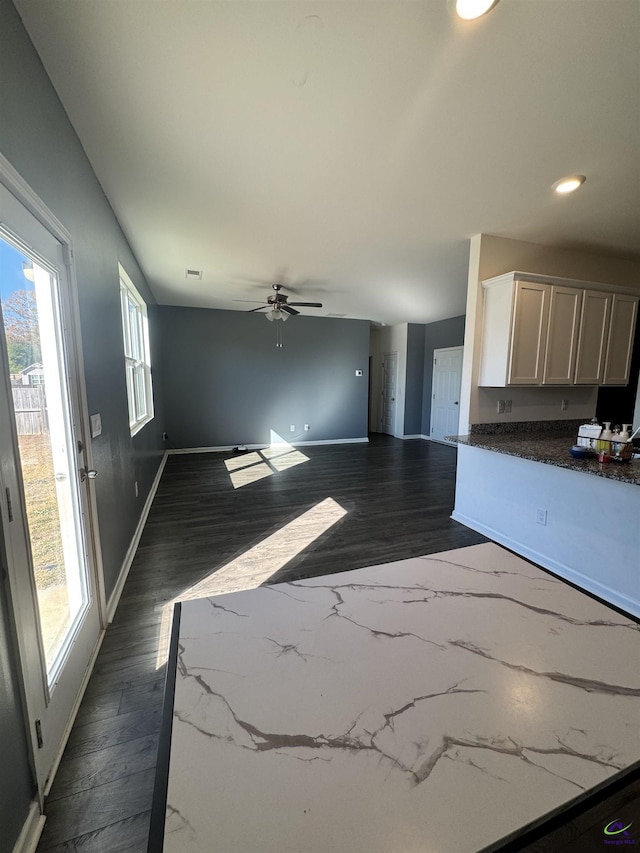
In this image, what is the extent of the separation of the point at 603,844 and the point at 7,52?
2511mm

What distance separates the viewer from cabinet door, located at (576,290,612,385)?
10.6ft

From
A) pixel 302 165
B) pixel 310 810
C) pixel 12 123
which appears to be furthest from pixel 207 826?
pixel 302 165

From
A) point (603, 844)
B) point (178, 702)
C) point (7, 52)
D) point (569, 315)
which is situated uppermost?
point (7, 52)

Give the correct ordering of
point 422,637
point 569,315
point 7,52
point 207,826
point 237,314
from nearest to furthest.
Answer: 1. point 207,826
2. point 422,637
3. point 7,52
4. point 569,315
5. point 237,314

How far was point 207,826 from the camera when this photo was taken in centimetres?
43

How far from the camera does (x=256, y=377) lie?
662 centimetres

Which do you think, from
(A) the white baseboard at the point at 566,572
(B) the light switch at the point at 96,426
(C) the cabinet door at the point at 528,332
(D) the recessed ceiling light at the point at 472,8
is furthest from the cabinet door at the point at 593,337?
(B) the light switch at the point at 96,426

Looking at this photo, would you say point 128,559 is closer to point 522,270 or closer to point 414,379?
point 522,270

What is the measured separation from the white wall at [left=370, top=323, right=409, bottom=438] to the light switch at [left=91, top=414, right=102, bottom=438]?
649 cm

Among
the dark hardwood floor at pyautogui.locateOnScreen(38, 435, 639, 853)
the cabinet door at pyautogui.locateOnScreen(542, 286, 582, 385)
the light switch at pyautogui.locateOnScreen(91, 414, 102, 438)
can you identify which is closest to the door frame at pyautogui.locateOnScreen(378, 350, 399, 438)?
the dark hardwood floor at pyautogui.locateOnScreen(38, 435, 639, 853)

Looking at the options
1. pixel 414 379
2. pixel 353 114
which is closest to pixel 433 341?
pixel 414 379

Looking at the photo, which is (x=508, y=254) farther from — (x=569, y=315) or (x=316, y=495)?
(x=316, y=495)

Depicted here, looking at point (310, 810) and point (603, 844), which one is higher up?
point (310, 810)

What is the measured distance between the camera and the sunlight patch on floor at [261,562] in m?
2.18
